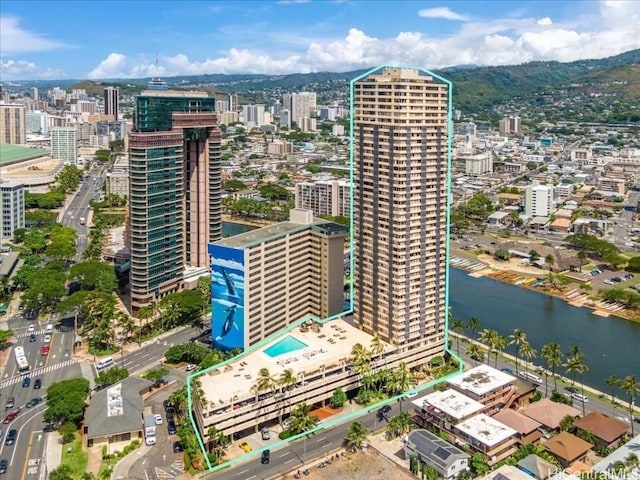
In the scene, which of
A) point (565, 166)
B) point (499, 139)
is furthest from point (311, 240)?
point (499, 139)

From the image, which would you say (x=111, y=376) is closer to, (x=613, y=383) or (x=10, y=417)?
(x=10, y=417)

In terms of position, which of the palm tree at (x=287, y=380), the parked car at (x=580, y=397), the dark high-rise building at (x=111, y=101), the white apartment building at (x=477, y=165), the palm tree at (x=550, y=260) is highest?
the dark high-rise building at (x=111, y=101)

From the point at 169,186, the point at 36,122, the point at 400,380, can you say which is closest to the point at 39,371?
the point at 169,186

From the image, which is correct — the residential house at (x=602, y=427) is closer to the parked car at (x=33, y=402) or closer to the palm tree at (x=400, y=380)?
the palm tree at (x=400, y=380)

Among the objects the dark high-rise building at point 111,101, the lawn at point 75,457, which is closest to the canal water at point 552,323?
the lawn at point 75,457

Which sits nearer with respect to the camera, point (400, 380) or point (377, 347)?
point (400, 380)

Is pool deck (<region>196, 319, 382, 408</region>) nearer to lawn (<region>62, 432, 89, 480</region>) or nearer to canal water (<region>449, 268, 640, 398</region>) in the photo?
lawn (<region>62, 432, 89, 480</region>)

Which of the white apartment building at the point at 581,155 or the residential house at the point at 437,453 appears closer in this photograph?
the residential house at the point at 437,453
